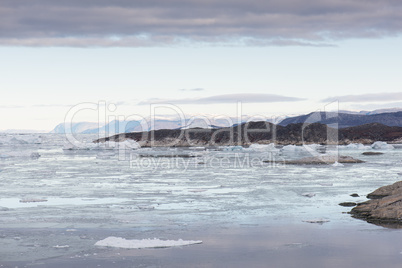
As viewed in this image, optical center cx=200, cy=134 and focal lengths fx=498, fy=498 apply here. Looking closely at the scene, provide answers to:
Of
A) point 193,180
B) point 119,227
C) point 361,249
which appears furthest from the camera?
point 193,180

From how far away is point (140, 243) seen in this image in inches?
404

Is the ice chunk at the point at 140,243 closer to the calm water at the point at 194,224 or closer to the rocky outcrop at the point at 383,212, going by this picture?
the calm water at the point at 194,224

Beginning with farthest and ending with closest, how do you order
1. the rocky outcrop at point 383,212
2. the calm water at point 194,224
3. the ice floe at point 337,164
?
the ice floe at point 337,164 → the rocky outcrop at point 383,212 → the calm water at point 194,224

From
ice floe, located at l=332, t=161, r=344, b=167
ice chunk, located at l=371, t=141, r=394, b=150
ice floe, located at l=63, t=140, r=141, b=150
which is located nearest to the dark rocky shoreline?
ice floe, located at l=63, t=140, r=141, b=150

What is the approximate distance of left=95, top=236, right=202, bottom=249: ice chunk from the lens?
10.1m

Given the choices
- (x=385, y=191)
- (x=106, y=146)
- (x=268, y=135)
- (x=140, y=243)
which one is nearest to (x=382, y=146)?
(x=268, y=135)

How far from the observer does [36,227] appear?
1235 centimetres

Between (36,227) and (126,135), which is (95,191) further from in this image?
(126,135)

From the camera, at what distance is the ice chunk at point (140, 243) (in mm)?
10109

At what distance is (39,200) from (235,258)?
33.3 ft

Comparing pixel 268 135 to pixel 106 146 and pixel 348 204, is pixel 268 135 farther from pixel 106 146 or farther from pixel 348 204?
pixel 348 204

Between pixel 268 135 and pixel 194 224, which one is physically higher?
pixel 268 135

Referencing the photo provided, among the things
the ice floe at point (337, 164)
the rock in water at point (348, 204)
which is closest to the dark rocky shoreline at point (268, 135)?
the ice floe at point (337, 164)

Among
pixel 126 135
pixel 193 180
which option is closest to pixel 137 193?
pixel 193 180
